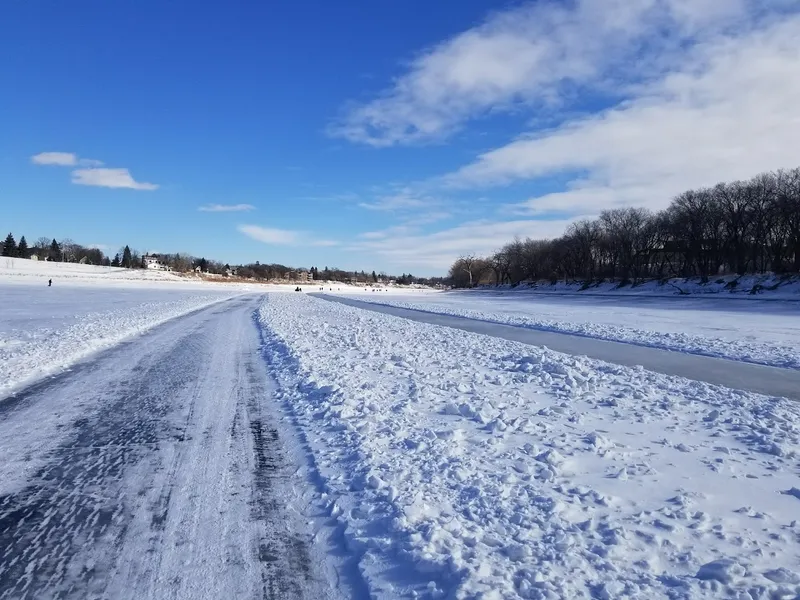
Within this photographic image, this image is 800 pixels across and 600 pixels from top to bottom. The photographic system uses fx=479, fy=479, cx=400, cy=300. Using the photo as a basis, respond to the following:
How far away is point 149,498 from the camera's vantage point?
12.7 feet

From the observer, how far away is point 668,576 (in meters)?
2.94

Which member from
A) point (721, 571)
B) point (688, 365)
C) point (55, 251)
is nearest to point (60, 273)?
point (55, 251)

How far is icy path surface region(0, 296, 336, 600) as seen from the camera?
2861 mm

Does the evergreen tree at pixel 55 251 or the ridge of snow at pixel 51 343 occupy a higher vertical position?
the evergreen tree at pixel 55 251

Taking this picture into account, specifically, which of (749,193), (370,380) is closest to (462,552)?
(370,380)

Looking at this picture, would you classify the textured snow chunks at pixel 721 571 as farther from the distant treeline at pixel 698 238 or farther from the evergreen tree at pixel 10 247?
the evergreen tree at pixel 10 247

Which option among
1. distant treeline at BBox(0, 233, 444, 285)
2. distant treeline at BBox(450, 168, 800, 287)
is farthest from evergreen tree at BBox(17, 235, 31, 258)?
distant treeline at BBox(450, 168, 800, 287)

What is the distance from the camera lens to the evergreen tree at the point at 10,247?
427 feet

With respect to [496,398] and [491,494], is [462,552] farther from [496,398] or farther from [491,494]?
[496,398]

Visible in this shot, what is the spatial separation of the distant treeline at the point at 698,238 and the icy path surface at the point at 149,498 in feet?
214

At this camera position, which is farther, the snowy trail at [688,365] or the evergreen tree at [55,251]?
the evergreen tree at [55,251]

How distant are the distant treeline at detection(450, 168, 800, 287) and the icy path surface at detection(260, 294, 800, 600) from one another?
200ft

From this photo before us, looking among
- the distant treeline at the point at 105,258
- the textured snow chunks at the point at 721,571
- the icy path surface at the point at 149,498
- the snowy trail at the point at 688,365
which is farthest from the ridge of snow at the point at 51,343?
the distant treeline at the point at 105,258

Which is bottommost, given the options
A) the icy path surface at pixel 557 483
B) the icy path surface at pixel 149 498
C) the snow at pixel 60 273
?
the icy path surface at pixel 149 498
